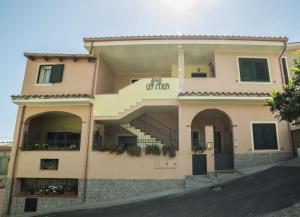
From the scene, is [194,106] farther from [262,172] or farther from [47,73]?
[47,73]

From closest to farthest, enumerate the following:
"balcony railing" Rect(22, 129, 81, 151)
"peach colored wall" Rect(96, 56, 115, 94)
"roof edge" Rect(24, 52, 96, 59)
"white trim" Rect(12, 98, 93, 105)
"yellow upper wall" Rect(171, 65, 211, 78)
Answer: "white trim" Rect(12, 98, 93, 105) → "balcony railing" Rect(22, 129, 81, 151) → "roof edge" Rect(24, 52, 96, 59) → "peach colored wall" Rect(96, 56, 115, 94) → "yellow upper wall" Rect(171, 65, 211, 78)

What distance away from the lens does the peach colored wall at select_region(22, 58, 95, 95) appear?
12.8 m

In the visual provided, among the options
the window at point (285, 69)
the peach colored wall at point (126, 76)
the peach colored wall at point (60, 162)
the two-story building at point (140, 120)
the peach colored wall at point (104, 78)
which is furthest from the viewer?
the peach colored wall at point (126, 76)

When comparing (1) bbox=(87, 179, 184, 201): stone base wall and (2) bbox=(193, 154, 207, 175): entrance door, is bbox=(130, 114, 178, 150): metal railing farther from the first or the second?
(1) bbox=(87, 179, 184, 201): stone base wall

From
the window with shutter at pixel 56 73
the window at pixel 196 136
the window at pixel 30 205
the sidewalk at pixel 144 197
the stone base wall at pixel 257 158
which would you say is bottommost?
the window at pixel 30 205

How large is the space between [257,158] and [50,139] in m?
12.7

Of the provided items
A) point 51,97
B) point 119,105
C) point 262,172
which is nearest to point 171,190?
point 262,172

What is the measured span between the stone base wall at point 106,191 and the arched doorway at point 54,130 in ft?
9.39

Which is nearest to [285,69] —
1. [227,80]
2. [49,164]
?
[227,80]

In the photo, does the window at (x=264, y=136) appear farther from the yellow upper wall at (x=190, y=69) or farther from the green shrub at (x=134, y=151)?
the green shrub at (x=134, y=151)

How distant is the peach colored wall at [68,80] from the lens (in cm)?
1281

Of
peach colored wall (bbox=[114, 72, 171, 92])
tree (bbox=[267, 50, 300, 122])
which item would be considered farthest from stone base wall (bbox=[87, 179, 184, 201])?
peach colored wall (bbox=[114, 72, 171, 92])

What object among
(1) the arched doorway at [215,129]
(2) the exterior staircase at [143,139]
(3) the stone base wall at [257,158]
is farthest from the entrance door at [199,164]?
(1) the arched doorway at [215,129]

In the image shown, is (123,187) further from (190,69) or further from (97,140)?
(190,69)
